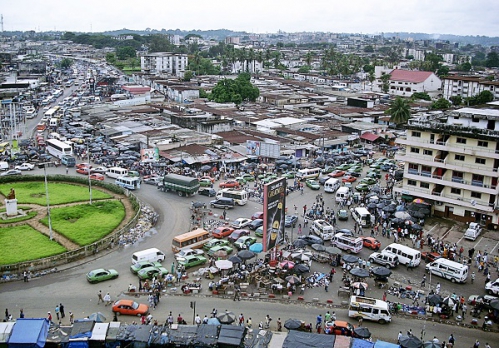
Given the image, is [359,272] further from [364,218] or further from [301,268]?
[364,218]

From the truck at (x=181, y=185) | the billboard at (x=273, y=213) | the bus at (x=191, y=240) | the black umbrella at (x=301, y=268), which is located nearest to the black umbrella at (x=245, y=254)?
the billboard at (x=273, y=213)

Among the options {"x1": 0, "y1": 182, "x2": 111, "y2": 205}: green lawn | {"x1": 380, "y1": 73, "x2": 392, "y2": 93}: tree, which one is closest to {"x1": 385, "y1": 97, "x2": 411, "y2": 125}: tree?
{"x1": 0, "y1": 182, "x2": 111, "y2": 205}: green lawn

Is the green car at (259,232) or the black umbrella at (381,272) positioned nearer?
the black umbrella at (381,272)

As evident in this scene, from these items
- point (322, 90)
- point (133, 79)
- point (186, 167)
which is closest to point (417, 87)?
point (322, 90)

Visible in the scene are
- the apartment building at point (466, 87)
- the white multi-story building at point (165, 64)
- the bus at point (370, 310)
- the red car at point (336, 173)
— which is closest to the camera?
the bus at point (370, 310)

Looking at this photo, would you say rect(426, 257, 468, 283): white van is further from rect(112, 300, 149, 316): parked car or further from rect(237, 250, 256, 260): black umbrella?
rect(112, 300, 149, 316): parked car

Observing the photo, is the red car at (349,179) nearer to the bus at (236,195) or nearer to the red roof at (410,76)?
the bus at (236,195)
